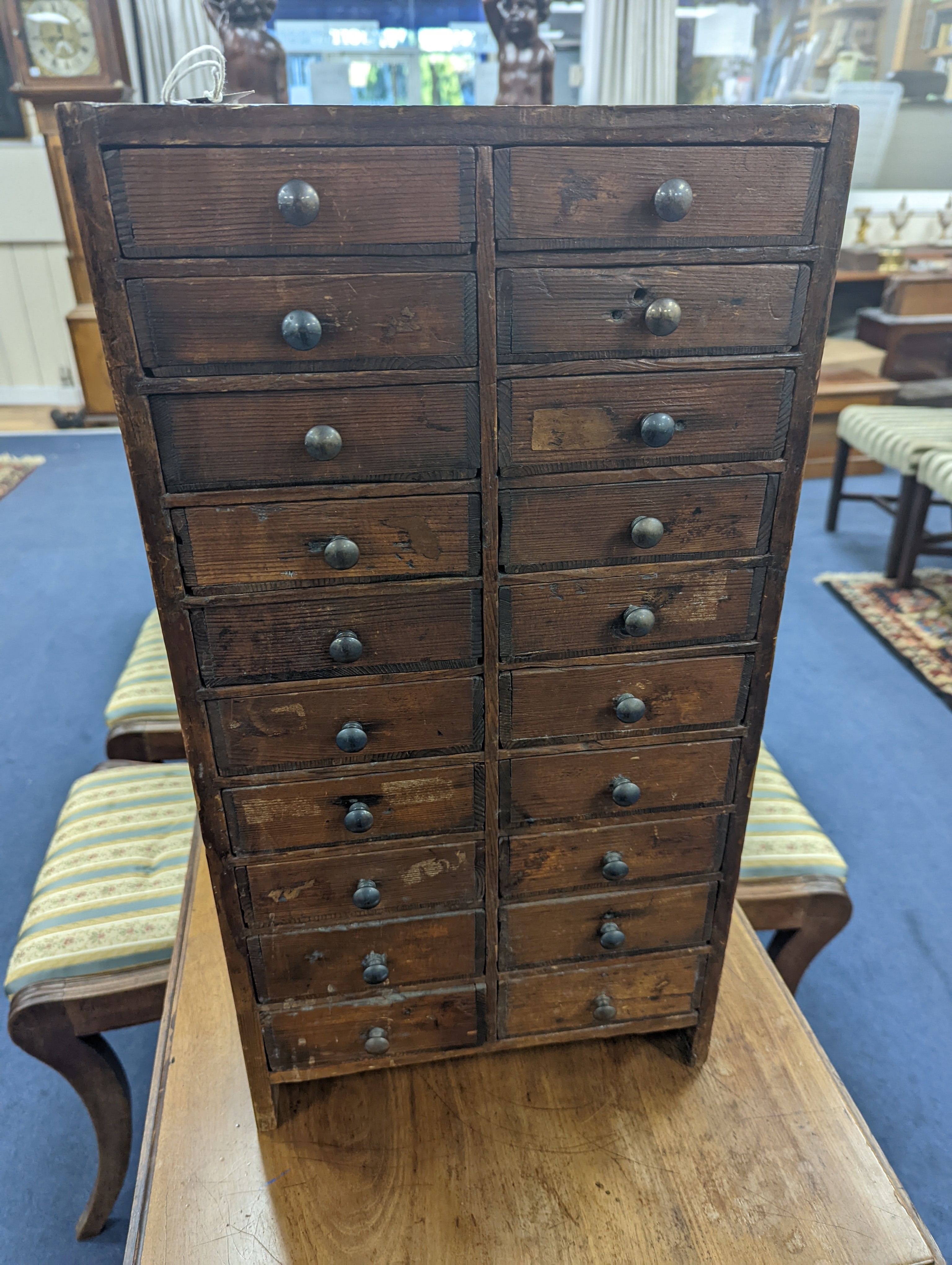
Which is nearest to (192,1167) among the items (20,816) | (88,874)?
(88,874)

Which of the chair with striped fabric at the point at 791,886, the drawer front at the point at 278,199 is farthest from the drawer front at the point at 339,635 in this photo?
the chair with striped fabric at the point at 791,886

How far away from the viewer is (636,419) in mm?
927

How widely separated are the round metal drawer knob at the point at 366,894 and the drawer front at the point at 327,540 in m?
0.41

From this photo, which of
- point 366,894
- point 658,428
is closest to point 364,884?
point 366,894

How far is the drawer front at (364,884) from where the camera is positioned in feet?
3.59

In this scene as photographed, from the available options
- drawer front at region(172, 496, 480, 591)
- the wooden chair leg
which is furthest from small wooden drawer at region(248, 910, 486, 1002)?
the wooden chair leg

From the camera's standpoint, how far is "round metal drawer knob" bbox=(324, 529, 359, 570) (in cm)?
92

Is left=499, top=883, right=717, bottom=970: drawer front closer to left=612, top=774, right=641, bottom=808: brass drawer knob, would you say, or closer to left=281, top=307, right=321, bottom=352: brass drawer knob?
left=612, top=774, right=641, bottom=808: brass drawer knob

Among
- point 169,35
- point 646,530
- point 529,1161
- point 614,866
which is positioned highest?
point 169,35

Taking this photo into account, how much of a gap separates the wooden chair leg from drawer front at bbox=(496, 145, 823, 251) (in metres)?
3.46

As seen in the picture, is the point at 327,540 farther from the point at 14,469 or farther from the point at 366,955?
the point at 14,469

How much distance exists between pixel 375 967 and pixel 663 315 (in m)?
0.88

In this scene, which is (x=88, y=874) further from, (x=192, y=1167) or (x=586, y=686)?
(x=586, y=686)

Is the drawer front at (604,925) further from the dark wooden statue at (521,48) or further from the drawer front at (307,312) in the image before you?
the dark wooden statue at (521,48)
